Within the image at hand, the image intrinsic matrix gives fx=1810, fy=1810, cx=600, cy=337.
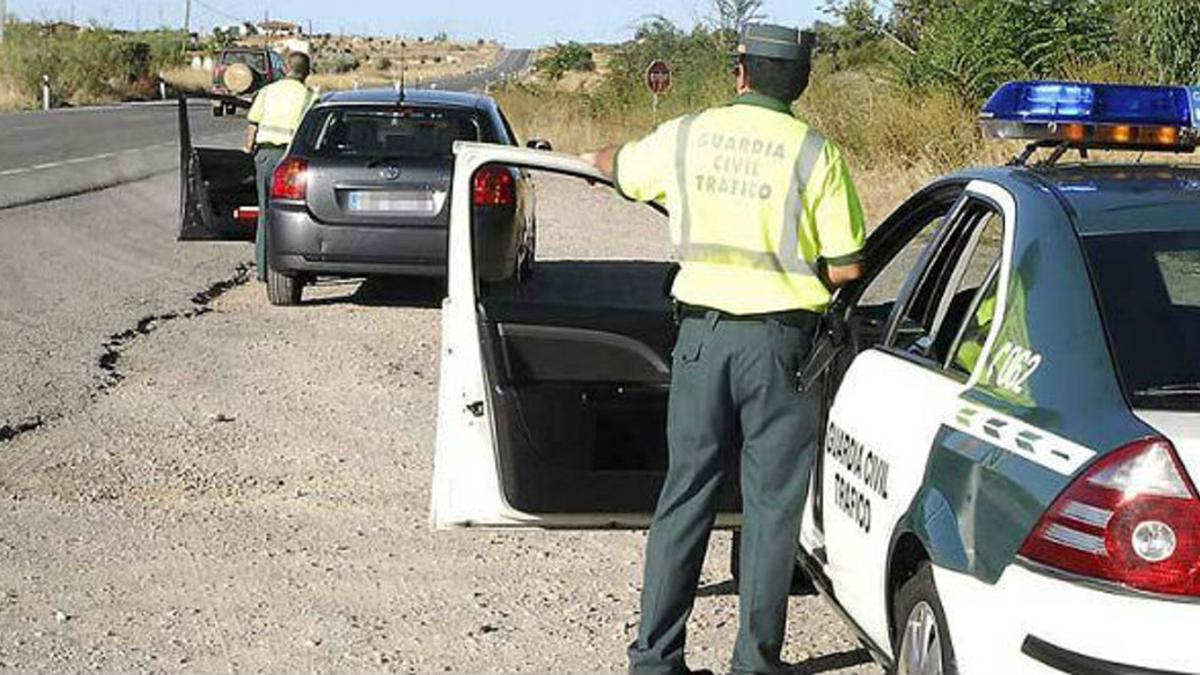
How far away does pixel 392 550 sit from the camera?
252 inches

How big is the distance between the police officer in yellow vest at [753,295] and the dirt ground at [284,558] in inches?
24.7

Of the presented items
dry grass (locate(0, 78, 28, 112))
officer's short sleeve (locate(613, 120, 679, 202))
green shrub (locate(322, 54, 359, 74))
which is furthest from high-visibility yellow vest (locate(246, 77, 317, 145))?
green shrub (locate(322, 54, 359, 74))

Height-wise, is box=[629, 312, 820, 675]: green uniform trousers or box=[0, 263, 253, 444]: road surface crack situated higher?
box=[629, 312, 820, 675]: green uniform trousers

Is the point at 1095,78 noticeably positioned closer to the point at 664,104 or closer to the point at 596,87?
the point at 664,104

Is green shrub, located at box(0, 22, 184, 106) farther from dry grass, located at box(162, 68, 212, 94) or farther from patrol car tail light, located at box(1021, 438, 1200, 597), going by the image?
patrol car tail light, located at box(1021, 438, 1200, 597)

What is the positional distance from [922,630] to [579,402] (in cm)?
149

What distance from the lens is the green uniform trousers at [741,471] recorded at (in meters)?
4.65

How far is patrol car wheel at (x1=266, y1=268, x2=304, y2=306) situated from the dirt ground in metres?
2.73

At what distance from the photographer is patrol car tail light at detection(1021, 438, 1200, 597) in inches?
131

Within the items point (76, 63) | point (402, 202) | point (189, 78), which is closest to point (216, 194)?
point (402, 202)

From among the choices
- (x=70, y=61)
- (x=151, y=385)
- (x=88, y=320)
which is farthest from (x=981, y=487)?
(x=70, y=61)

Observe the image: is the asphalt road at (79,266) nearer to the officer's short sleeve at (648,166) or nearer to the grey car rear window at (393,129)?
the grey car rear window at (393,129)

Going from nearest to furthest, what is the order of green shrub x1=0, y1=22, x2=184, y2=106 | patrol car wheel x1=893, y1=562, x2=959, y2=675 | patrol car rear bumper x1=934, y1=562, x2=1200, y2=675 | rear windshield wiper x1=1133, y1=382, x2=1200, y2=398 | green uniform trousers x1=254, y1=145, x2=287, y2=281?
patrol car rear bumper x1=934, y1=562, x2=1200, y2=675
rear windshield wiper x1=1133, y1=382, x2=1200, y2=398
patrol car wheel x1=893, y1=562, x2=959, y2=675
green uniform trousers x1=254, y1=145, x2=287, y2=281
green shrub x1=0, y1=22, x2=184, y2=106

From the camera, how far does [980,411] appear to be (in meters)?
3.92
